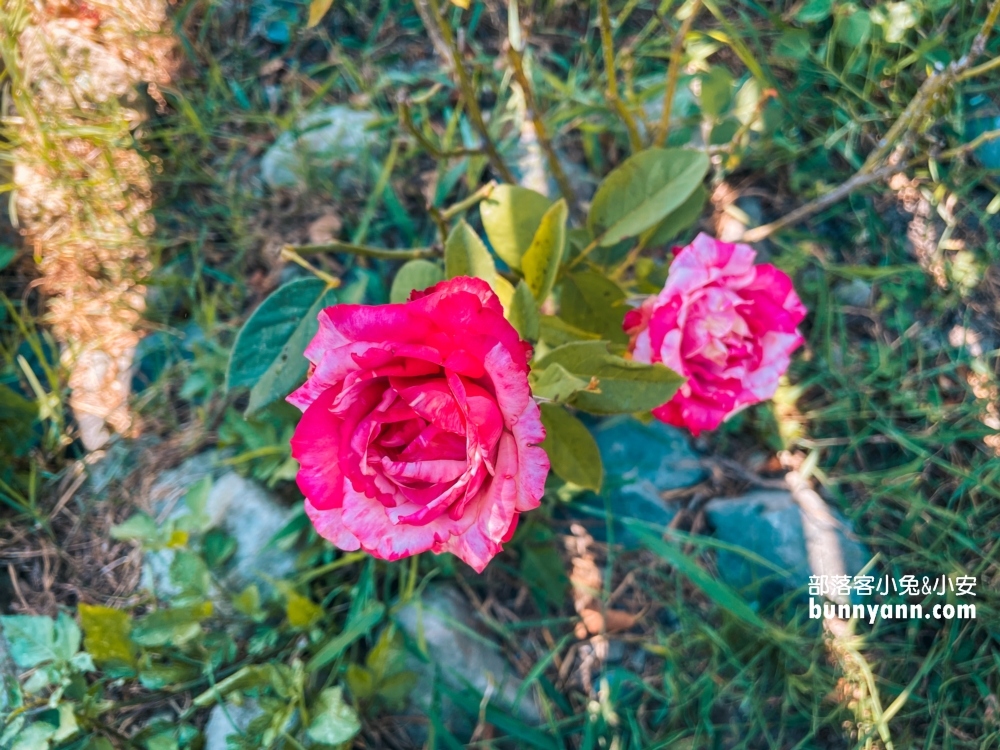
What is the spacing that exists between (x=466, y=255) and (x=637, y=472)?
2.56ft

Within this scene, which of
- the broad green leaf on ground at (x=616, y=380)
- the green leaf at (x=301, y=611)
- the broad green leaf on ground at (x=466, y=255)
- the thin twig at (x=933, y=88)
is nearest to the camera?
the broad green leaf on ground at (x=616, y=380)

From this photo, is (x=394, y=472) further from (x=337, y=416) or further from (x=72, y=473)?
(x=72, y=473)

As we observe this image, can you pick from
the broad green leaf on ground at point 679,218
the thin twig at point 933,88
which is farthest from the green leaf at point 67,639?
the thin twig at point 933,88

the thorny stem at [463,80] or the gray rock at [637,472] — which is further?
the gray rock at [637,472]

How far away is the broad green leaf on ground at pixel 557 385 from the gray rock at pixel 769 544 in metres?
0.86

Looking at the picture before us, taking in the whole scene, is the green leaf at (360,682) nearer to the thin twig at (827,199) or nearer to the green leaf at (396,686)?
the green leaf at (396,686)

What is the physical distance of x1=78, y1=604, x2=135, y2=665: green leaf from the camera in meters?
1.21

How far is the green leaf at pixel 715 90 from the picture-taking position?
1.46 m

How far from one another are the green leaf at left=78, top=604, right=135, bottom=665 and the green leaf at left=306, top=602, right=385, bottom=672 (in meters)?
0.32

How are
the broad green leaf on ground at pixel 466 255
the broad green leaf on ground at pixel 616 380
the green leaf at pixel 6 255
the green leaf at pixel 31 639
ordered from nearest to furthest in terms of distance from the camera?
the broad green leaf on ground at pixel 616 380
the broad green leaf on ground at pixel 466 255
the green leaf at pixel 31 639
the green leaf at pixel 6 255

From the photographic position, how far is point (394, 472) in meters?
0.75

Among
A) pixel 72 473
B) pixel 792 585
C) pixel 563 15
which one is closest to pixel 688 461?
pixel 792 585

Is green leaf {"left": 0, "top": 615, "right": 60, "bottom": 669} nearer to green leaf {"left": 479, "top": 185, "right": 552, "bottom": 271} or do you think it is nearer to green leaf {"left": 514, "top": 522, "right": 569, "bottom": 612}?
green leaf {"left": 514, "top": 522, "right": 569, "bottom": 612}

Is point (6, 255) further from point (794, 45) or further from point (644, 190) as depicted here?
point (794, 45)
